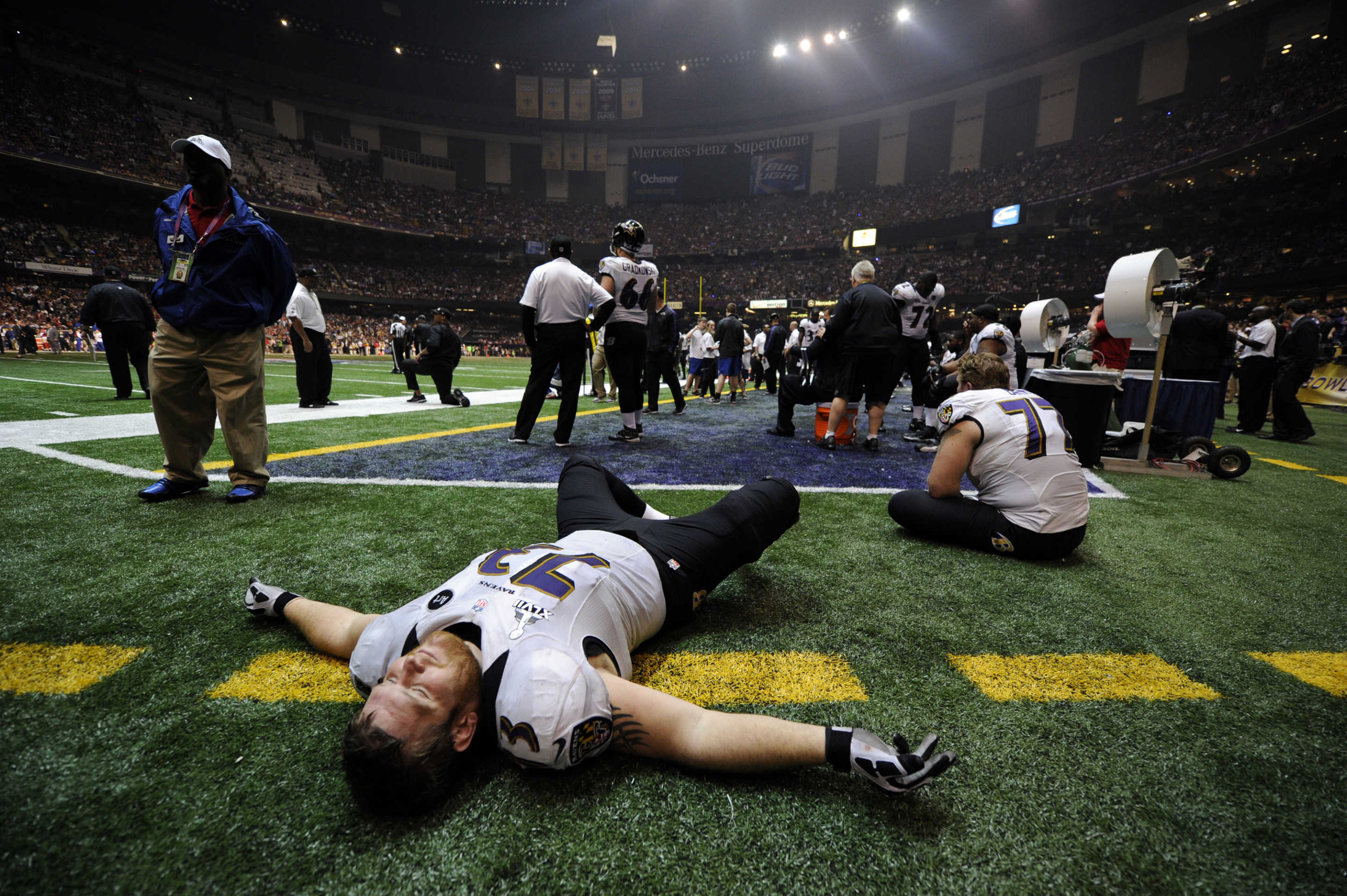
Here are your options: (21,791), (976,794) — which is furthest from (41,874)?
(976,794)

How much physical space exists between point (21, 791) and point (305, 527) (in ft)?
5.61

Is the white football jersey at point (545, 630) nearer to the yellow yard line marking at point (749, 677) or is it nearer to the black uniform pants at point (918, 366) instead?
the yellow yard line marking at point (749, 677)

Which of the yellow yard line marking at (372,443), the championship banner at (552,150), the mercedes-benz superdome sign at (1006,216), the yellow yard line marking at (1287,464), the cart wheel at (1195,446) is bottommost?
the yellow yard line marking at (372,443)

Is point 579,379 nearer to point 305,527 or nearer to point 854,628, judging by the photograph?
point 305,527

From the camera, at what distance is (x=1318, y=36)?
866 inches

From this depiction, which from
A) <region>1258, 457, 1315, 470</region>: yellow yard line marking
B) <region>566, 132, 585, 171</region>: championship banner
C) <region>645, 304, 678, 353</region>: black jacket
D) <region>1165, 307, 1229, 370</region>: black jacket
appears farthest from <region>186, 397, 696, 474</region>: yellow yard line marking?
<region>566, 132, 585, 171</region>: championship banner

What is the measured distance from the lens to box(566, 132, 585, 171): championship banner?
45.2 metres

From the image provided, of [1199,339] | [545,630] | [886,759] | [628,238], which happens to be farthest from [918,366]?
[545,630]

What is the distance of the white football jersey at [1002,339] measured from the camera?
546 centimetres

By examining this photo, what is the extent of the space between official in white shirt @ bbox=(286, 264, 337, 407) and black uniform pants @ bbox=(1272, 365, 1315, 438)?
12.1 m

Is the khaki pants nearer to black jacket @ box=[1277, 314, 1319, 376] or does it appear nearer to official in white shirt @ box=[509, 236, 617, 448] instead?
official in white shirt @ box=[509, 236, 617, 448]

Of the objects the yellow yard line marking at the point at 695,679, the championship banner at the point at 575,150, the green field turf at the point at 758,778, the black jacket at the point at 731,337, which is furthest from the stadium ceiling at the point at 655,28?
the yellow yard line marking at the point at 695,679

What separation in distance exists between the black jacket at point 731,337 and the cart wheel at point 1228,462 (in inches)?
271

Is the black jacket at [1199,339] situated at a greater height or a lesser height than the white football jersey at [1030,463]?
greater
